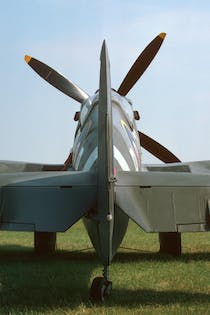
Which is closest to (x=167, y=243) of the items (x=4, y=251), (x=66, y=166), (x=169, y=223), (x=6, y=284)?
(x=66, y=166)

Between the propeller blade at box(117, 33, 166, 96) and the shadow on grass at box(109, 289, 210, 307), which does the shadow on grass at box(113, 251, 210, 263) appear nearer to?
the shadow on grass at box(109, 289, 210, 307)

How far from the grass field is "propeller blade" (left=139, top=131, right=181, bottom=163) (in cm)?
200

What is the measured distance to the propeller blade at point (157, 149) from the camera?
12078mm

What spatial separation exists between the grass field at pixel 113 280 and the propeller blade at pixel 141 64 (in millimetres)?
3715

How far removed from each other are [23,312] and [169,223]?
169 cm

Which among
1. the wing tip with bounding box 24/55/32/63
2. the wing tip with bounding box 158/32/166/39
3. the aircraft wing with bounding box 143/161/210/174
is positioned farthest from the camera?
the wing tip with bounding box 24/55/32/63

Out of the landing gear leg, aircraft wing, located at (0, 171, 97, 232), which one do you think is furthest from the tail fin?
the landing gear leg

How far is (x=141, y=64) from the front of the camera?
1274cm

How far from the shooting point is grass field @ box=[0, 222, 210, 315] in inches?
223

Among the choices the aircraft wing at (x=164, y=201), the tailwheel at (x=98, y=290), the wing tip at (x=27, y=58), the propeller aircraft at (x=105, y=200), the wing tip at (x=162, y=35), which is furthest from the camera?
the wing tip at (x=27, y=58)

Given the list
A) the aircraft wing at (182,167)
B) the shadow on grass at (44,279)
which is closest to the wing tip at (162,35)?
the aircraft wing at (182,167)

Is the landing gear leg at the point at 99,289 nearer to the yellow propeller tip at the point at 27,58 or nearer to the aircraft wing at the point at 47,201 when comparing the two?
the aircraft wing at the point at 47,201

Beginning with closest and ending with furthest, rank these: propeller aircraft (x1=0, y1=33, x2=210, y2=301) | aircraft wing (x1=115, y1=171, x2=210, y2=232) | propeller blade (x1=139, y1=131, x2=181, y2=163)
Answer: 1. propeller aircraft (x1=0, y1=33, x2=210, y2=301)
2. aircraft wing (x1=115, y1=171, x2=210, y2=232)
3. propeller blade (x1=139, y1=131, x2=181, y2=163)

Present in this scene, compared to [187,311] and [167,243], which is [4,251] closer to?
[167,243]
